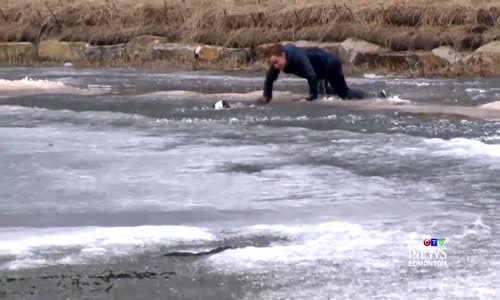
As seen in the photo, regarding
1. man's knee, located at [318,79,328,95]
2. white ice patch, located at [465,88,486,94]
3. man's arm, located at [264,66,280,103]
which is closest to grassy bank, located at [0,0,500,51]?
white ice patch, located at [465,88,486,94]

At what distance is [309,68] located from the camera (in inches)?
570

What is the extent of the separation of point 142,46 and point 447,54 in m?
8.66

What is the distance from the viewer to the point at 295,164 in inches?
408

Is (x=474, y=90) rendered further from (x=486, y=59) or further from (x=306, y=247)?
(x=306, y=247)

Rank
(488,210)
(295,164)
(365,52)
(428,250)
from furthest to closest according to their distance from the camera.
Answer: (365,52), (295,164), (488,210), (428,250)

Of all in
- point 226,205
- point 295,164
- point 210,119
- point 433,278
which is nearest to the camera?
point 433,278

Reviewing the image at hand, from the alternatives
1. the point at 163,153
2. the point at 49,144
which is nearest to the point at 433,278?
the point at 163,153

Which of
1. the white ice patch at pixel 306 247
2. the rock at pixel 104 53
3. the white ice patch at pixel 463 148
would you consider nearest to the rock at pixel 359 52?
the rock at pixel 104 53

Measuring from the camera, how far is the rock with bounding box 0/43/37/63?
2792 cm

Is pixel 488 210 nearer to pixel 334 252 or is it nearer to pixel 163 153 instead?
pixel 334 252

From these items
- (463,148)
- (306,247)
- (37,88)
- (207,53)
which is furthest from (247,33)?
(306,247)

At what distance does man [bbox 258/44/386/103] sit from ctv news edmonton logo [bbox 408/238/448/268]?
7.00 m

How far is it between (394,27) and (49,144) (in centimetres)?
1352

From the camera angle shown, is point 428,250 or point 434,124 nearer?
point 428,250
